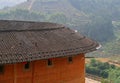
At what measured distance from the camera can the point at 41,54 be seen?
480 inches

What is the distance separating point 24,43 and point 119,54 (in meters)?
65.0

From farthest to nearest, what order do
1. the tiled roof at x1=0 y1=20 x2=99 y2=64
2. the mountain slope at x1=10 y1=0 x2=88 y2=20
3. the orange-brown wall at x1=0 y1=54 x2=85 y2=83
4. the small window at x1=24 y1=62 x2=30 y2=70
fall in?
1. the mountain slope at x1=10 y1=0 x2=88 y2=20
2. the small window at x1=24 y1=62 x2=30 y2=70
3. the orange-brown wall at x1=0 y1=54 x2=85 y2=83
4. the tiled roof at x1=0 y1=20 x2=99 y2=64

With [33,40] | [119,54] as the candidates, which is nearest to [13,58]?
[33,40]

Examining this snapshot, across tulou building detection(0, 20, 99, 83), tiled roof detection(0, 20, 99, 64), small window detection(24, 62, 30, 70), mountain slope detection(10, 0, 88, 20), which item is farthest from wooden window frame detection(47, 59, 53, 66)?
mountain slope detection(10, 0, 88, 20)

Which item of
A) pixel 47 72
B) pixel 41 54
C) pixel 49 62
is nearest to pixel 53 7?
pixel 49 62

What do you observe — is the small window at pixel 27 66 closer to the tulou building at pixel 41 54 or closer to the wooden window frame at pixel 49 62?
the tulou building at pixel 41 54

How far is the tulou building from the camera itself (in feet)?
39.1

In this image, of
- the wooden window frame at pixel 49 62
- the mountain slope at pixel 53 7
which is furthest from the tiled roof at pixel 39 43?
the mountain slope at pixel 53 7

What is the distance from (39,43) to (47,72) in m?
1.61

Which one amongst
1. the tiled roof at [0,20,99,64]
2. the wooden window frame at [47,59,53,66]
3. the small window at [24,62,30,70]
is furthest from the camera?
the wooden window frame at [47,59,53,66]

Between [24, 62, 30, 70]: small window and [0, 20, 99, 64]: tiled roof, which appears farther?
[24, 62, 30, 70]: small window

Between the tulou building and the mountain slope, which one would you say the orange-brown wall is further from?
the mountain slope

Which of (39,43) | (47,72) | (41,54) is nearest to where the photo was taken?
(41,54)

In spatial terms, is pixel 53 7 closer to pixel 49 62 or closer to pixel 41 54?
pixel 49 62
